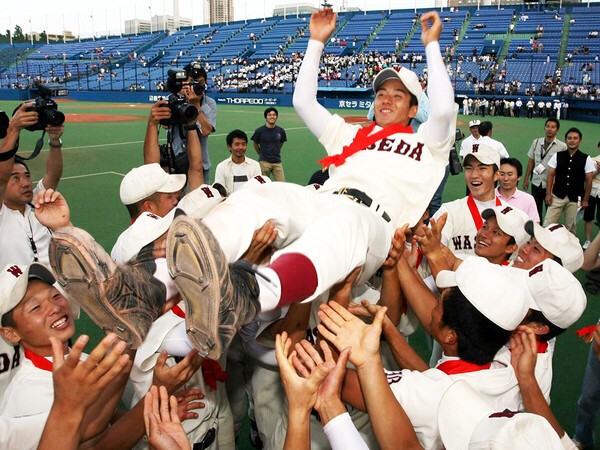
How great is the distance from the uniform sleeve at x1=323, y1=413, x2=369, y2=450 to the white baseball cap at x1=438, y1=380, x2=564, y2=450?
31cm

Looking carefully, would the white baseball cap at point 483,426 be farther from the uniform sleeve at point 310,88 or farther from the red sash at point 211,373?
the uniform sleeve at point 310,88

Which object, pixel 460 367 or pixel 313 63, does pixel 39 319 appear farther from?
pixel 313 63

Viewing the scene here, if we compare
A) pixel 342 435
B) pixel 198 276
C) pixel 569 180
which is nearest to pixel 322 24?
pixel 198 276

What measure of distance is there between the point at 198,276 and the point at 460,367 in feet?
4.08

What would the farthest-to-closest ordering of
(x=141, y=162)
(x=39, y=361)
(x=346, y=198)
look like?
(x=141, y=162), (x=346, y=198), (x=39, y=361)

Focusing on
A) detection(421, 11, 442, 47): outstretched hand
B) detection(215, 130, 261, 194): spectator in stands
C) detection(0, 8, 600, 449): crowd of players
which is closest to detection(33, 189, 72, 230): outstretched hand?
detection(0, 8, 600, 449): crowd of players

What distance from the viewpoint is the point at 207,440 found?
266 centimetres

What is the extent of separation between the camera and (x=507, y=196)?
18.6 ft

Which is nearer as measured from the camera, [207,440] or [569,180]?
[207,440]

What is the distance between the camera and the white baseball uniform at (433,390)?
2.16m

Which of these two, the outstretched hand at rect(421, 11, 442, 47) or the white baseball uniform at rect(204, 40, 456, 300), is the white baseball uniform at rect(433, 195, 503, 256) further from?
the outstretched hand at rect(421, 11, 442, 47)

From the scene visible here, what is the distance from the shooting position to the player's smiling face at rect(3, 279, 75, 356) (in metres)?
2.45

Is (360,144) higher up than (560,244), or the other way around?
(360,144)

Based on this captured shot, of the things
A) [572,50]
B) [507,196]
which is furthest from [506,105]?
[507,196]
